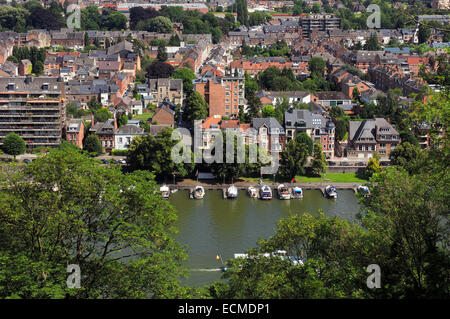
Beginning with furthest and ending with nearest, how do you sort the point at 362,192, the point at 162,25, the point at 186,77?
the point at 162,25 → the point at 186,77 → the point at 362,192

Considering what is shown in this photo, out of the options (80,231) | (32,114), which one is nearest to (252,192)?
(32,114)

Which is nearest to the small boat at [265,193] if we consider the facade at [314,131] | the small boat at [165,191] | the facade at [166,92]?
the small boat at [165,191]

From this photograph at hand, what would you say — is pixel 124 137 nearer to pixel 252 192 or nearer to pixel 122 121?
pixel 122 121

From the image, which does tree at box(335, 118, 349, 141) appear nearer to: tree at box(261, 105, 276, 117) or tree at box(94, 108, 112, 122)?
tree at box(261, 105, 276, 117)

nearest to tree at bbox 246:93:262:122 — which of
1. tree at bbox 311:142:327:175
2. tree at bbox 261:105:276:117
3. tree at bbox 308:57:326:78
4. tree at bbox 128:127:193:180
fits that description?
tree at bbox 261:105:276:117

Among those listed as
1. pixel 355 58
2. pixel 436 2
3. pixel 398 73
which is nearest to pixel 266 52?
pixel 355 58

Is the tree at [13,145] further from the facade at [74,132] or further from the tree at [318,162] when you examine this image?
the tree at [318,162]
